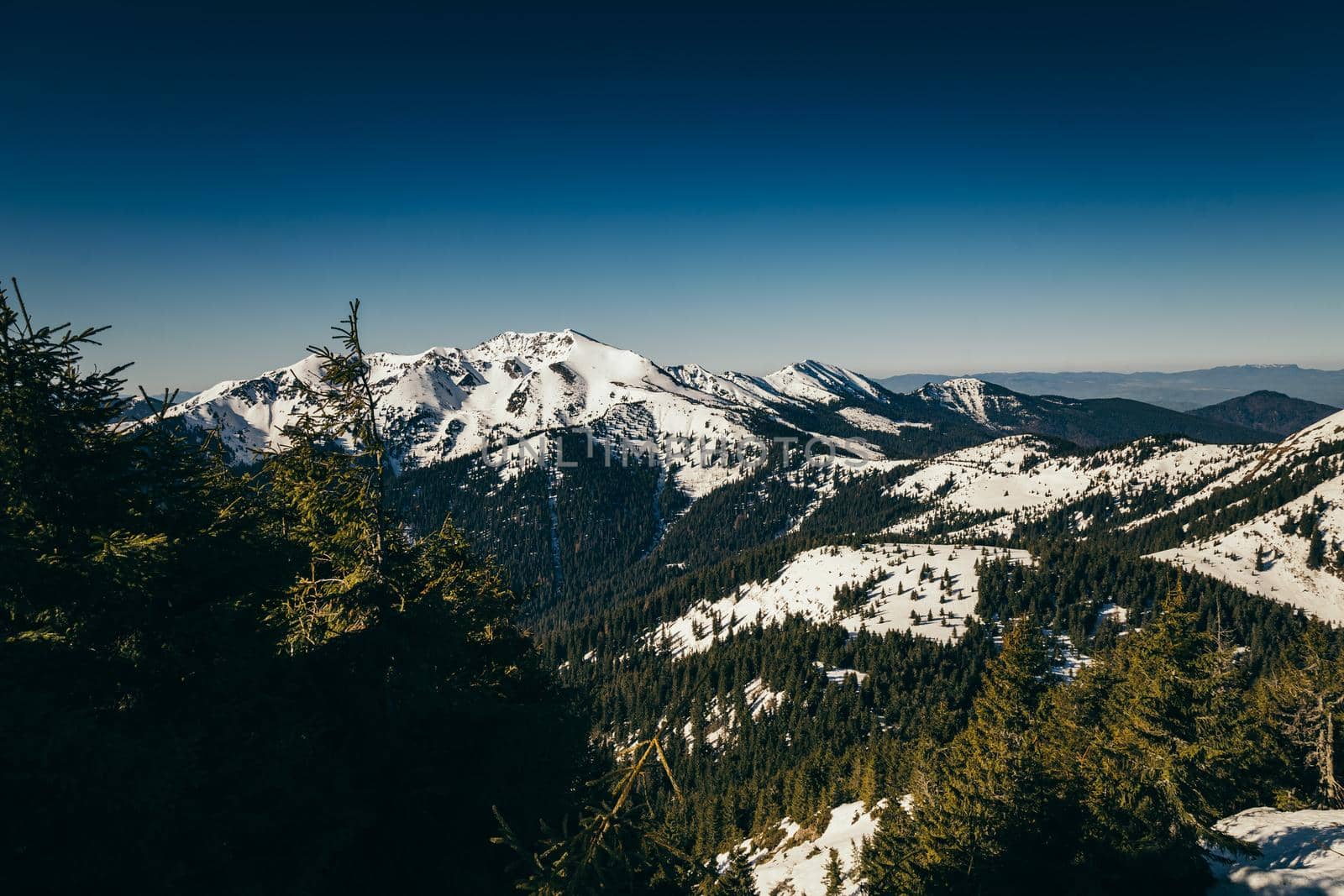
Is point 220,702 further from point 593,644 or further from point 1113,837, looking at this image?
point 593,644

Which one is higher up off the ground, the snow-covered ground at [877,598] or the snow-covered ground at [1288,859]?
the snow-covered ground at [1288,859]

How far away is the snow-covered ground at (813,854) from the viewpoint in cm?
4020

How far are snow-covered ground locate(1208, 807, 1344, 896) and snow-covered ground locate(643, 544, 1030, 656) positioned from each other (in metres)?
122

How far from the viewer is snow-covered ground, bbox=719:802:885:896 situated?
132ft

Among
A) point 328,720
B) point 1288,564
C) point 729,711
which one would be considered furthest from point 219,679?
point 1288,564

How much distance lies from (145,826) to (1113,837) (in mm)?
28392

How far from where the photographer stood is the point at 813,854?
161ft

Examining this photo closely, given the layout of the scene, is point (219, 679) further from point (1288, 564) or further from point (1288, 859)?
point (1288, 564)

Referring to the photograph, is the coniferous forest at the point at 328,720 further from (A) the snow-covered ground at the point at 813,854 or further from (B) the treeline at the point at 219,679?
(A) the snow-covered ground at the point at 813,854

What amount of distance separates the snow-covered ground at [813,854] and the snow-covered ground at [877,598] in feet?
283

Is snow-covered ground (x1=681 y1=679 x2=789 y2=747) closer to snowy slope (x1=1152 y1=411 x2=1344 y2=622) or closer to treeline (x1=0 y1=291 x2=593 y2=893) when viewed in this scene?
treeline (x1=0 y1=291 x2=593 y2=893)

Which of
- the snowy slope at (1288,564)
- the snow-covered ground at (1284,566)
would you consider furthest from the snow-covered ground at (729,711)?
the snow-covered ground at (1284,566)

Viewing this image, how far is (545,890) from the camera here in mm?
6355

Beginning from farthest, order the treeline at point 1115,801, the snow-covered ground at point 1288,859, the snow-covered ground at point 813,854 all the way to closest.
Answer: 1. the snow-covered ground at point 813,854
2. the treeline at point 1115,801
3. the snow-covered ground at point 1288,859
